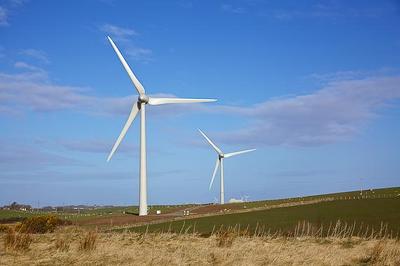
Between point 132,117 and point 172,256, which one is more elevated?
point 132,117

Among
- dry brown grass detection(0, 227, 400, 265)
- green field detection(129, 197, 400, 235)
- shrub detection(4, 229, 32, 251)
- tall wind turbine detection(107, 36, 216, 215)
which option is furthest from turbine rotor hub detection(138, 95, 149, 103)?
dry brown grass detection(0, 227, 400, 265)

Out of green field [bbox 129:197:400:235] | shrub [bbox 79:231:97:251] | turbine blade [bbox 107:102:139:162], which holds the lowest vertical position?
green field [bbox 129:197:400:235]

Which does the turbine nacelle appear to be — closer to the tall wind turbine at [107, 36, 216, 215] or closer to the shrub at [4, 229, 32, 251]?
the tall wind turbine at [107, 36, 216, 215]

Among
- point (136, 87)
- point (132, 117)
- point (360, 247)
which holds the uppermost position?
point (136, 87)

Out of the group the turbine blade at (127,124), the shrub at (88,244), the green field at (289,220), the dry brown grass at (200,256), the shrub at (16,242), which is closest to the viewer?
the dry brown grass at (200,256)

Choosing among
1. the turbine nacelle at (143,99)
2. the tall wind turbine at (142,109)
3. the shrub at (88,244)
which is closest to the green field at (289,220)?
the tall wind turbine at (142,109)

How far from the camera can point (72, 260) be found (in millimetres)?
18750

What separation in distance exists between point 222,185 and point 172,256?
10141cm

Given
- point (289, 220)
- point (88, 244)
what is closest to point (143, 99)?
point (289, 220)

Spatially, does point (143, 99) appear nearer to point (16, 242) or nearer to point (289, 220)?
point (289, 220)

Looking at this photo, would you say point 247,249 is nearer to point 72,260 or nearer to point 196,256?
point 196,256

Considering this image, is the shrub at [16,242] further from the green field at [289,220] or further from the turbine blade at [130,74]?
the turbine blade at [130,74]

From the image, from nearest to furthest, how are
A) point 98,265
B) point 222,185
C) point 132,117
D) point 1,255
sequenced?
1. point 98,265
2. point 1,255
3. point 132,117
4. point 222,185

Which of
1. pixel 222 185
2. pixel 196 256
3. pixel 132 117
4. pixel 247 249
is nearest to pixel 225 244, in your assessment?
pixel 247 249
